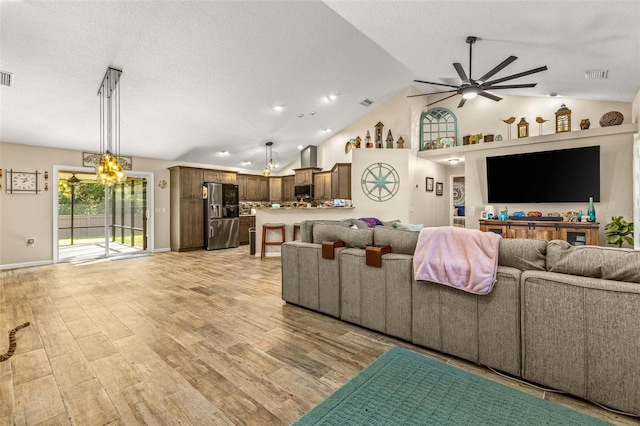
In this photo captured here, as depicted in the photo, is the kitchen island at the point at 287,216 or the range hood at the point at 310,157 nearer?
the kitchen island at the point at 287,216

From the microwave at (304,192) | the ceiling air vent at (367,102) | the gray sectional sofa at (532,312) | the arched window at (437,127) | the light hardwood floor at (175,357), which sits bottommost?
the light hardwood floor at (175,357)

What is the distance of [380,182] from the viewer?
746 cm

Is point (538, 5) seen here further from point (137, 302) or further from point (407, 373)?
point (137, 302)

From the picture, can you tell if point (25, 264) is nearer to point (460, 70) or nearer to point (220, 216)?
point (220, 216)

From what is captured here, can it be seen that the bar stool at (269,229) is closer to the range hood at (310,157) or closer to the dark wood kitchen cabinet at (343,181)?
the dark wood kitchen cabinet at (343,181)

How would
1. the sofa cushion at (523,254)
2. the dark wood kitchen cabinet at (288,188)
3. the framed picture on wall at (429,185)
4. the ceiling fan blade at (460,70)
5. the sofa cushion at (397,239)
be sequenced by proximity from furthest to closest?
1. the dark wood kitchen cabinet at (288,188)
2. the framed picture on wall at (429,185)
3. the ceiling fan blade at (460,70)
4. the sofa cushion at (397,239)
5. the sofa cushion at (523,254)

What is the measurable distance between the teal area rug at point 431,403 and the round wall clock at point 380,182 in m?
5.68

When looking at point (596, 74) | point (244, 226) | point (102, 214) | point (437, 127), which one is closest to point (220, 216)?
point (244, 226)

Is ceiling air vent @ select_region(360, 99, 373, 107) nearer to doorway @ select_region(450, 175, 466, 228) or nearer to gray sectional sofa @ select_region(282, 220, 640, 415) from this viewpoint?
doorway @ select_region(450, 175, 466, 228)

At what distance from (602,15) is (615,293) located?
269 centimetres

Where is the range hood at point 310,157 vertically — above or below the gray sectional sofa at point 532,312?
above

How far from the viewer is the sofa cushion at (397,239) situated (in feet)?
8.27

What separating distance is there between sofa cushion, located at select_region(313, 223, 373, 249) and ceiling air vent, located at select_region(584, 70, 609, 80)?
403 cm

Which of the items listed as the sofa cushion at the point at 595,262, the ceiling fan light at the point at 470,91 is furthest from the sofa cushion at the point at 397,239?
the ceiling fan light at the point at 470,91
